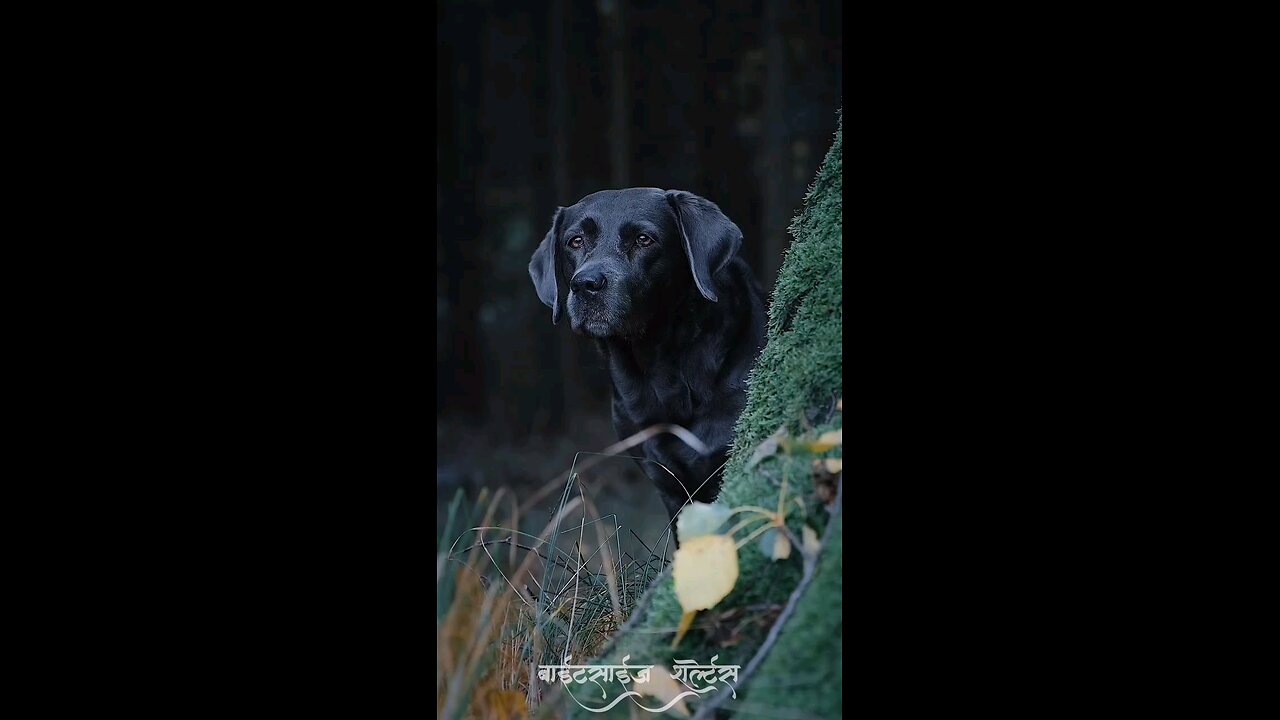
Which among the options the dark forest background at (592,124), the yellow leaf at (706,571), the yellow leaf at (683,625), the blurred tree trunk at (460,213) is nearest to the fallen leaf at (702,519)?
the yellow leaf at (706,571)

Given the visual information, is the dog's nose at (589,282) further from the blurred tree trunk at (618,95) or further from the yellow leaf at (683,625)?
the yellow leaf at (683,625)

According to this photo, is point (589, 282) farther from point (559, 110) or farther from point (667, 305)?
point (559, 110)

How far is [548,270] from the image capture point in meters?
2.53

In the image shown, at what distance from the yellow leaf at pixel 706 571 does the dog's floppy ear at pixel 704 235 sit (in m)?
0.73

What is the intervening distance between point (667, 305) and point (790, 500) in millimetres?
685

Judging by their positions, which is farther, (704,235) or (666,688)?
(704,235)

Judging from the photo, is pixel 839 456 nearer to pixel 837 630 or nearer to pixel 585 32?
pixel 837 630

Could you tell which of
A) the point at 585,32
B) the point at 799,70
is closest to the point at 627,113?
the point at 585,32

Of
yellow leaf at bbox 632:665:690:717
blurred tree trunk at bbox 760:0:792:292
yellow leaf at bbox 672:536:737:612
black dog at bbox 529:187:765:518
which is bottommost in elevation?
yellow leaf at bbox 632:665:690:717

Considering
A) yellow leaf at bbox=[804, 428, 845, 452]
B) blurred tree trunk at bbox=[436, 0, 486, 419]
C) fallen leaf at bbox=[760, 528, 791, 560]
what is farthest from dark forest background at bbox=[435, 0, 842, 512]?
fallen leaf at bbox=[760, 528, 791, 560]

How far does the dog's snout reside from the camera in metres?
2.42

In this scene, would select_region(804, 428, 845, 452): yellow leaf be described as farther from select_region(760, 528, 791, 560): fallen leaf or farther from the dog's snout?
the dog's snout

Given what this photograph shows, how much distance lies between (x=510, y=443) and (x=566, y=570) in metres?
0.40

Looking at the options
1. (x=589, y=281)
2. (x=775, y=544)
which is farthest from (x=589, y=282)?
(x=775, y=544)
